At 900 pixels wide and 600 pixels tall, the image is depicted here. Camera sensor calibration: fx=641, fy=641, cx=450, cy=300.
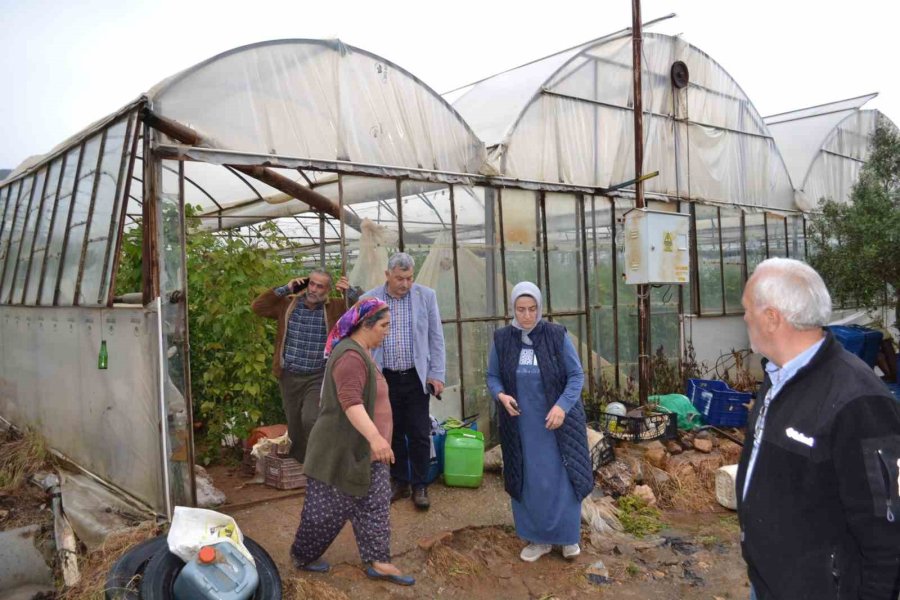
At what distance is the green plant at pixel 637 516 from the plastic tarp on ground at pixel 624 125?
11.0 ft

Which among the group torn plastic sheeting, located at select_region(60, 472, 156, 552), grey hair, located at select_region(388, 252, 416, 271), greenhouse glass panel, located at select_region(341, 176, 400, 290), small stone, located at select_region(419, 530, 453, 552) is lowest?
small stone, located at select_region(419, 530, 453, 552)

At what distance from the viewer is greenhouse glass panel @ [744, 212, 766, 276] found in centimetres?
957

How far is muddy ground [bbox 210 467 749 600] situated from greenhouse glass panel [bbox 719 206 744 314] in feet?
15.7

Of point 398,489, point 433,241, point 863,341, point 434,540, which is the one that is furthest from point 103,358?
point 863,341

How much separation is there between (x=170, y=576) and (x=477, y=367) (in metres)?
3.73

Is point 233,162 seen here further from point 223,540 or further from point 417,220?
point 223,540

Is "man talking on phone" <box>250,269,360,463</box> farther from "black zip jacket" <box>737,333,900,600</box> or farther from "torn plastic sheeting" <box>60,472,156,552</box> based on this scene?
"black zip jacket" <box>737,333,900,600</box>

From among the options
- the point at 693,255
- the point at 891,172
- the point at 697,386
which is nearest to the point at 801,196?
the point at 891,172

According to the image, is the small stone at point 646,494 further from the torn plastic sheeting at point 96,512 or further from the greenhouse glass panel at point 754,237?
the greenhouse glass panel at point 754,237

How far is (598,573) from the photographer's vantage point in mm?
4039

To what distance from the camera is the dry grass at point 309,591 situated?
139 inches

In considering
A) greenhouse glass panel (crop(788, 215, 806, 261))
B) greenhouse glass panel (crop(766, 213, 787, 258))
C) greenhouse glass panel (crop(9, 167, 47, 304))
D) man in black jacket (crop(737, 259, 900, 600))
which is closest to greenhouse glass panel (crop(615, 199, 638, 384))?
greenhouse glass panel (crop(766, 213, 787, 258))

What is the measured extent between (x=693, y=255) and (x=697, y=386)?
2178 mm

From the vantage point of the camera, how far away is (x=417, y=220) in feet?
19.7
